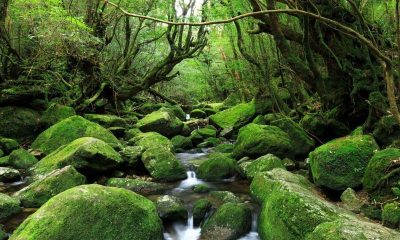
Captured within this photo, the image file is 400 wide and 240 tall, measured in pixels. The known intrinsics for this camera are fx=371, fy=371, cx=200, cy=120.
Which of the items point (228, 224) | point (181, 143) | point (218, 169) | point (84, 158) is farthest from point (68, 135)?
point (228, 224)

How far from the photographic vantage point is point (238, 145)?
10586 millimetres

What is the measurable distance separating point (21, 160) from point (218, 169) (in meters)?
4.96

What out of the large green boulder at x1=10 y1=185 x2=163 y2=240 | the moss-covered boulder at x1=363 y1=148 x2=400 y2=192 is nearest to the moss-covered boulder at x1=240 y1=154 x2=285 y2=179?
the moss-covered boulder at x1=363 y1=148 x2=400 y2=192

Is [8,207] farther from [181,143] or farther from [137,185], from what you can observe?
[181,143]

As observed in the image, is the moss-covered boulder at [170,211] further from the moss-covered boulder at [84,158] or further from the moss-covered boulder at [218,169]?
the moss-covered boulder at [218,169]

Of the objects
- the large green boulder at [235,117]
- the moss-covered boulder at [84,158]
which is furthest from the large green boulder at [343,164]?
the large green boulder at [235,117]

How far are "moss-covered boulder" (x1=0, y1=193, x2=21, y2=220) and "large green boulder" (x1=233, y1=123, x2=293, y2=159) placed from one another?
5707 millimetres

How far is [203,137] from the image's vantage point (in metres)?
14.5

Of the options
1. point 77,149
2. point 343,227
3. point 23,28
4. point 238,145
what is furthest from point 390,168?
point 23,28

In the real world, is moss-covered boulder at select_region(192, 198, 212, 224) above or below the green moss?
below

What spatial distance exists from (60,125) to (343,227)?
351 inches

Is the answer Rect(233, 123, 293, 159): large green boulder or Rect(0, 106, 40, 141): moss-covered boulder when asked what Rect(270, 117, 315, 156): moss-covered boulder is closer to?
Rect(233, 123, 293, 159): large green boulder

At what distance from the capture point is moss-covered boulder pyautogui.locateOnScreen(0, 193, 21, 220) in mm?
6410

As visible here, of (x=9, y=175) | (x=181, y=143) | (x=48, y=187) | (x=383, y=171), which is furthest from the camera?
(x=181, y=143)
